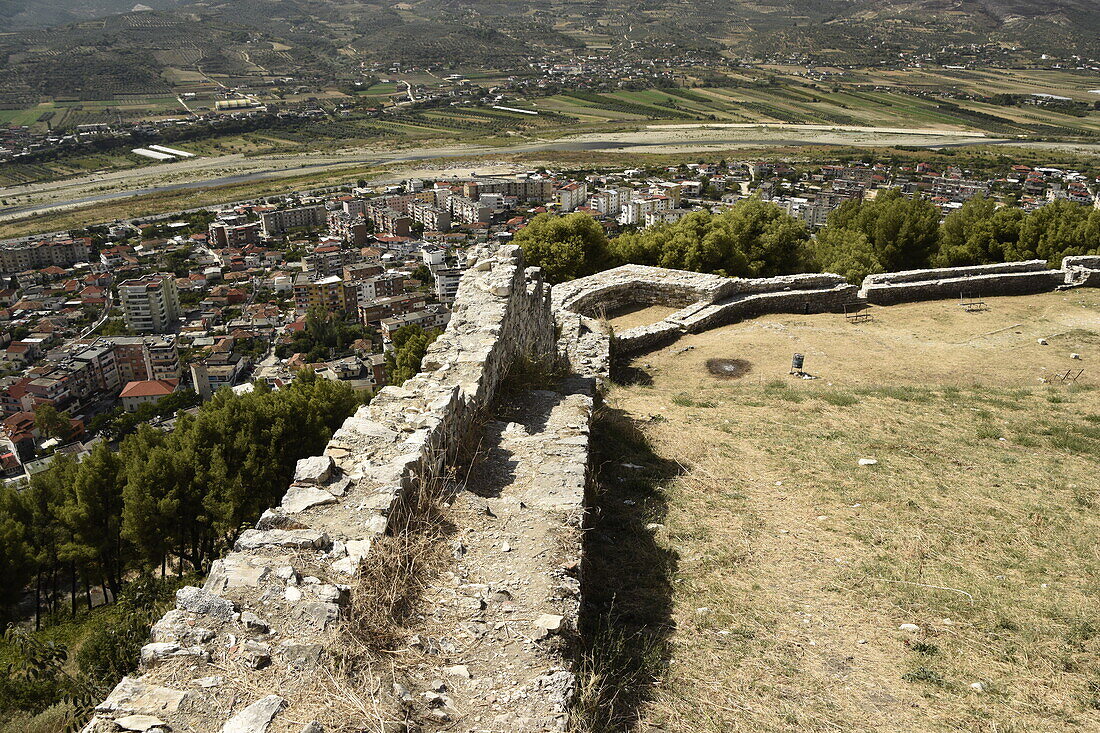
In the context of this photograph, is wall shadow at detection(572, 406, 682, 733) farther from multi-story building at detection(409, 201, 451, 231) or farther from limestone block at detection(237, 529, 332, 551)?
multi-story building at detection(409, 201, 451, 231)

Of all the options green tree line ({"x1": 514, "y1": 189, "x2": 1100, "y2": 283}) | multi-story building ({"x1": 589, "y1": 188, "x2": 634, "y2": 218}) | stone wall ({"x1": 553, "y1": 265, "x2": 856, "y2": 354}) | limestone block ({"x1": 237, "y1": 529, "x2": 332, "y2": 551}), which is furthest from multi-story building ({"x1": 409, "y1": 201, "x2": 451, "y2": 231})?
limestone block ({"x1": 237, "y1": 529, "x2": 332, "y2": 551})

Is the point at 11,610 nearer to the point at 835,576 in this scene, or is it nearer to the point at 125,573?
the point at 125,573

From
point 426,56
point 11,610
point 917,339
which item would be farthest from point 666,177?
point 426,56

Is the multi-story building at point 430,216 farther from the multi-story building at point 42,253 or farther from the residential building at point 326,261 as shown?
the multi-story building at point 42,253

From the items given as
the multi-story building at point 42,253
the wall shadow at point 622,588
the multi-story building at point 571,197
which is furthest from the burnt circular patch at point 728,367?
the multi-story building at point 42,253

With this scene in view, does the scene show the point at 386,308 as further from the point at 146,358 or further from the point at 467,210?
the point at 467,210

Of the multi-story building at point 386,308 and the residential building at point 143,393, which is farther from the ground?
the multi-story building at point 386,308

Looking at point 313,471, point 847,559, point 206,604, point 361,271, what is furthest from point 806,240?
point 361,271
